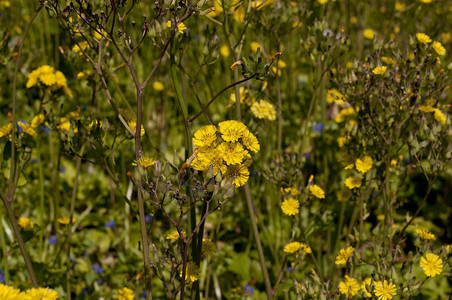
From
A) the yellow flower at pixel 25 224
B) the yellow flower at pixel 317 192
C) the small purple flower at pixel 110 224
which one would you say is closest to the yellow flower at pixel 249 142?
the yellow flower at pixel 317 192

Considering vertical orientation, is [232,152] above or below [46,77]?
below

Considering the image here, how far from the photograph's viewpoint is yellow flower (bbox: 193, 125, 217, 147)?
4.58 ft

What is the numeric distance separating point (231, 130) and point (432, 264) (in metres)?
0.98

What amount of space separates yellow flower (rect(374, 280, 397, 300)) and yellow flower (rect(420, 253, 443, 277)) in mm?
209

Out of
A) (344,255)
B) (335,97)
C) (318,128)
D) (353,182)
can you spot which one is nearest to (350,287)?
(344,255)

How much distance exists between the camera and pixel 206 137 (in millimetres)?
1410

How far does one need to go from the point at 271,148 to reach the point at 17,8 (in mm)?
2997

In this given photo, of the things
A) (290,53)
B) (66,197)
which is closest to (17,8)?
(66,197)

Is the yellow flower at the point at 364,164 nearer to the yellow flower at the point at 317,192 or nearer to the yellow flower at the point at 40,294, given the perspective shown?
the yellow flower at the point at 317,192

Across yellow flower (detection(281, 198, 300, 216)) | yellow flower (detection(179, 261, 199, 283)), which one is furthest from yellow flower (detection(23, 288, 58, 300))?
yellow flower (detection(281, 198, 300, 216))

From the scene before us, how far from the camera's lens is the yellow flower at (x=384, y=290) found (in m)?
1.59

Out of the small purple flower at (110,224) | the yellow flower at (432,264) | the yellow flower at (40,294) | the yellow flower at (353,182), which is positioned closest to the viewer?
the yellow flower at (40,294)

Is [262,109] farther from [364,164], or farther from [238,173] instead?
[238,173]

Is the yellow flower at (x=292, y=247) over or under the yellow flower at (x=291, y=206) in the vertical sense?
under
